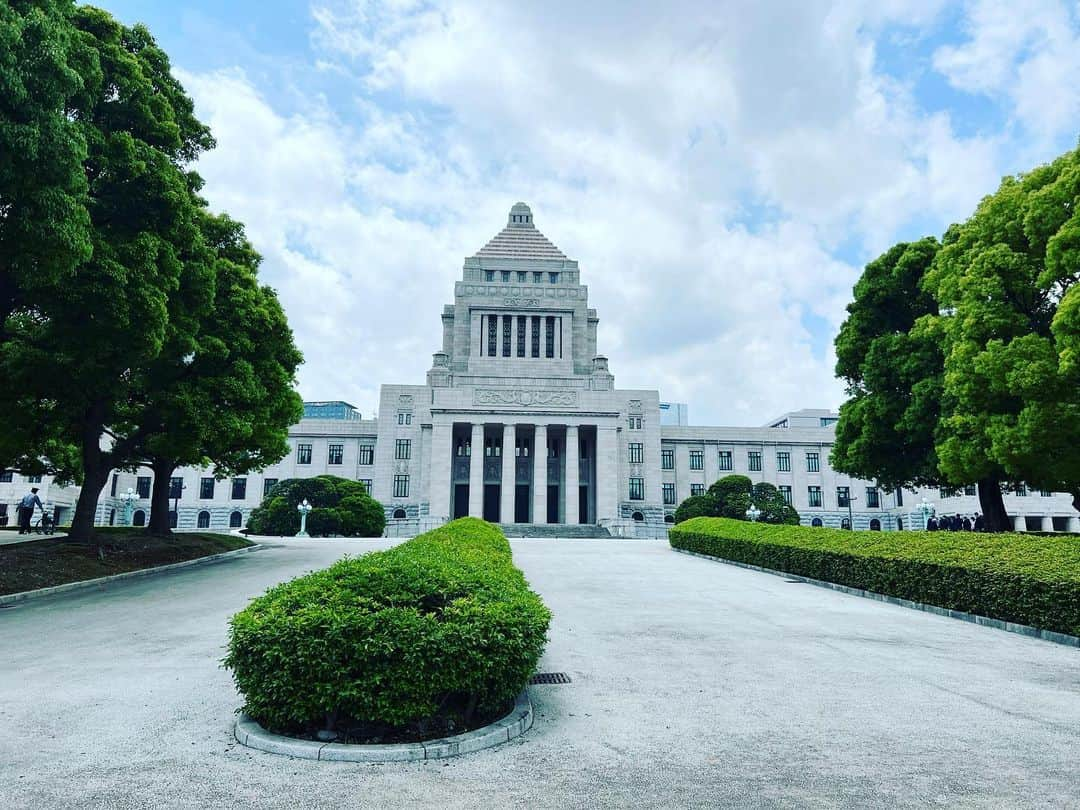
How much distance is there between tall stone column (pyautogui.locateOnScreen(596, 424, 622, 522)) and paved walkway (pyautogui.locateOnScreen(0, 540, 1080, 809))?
38.4m

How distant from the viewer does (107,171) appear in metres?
13.6

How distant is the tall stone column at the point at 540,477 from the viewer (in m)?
47.5

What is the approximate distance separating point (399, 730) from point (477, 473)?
43906mm

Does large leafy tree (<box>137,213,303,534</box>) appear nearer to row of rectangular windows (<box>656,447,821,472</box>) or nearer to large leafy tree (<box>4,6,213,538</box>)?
large leafy tree (<box>4,6,213,538</box>)

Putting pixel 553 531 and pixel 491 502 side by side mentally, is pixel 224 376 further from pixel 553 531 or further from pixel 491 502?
pixel 491 502

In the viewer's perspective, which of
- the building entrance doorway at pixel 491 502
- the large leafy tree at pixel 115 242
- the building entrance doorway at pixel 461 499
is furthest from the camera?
the building entrance doorway at pixel 491 502

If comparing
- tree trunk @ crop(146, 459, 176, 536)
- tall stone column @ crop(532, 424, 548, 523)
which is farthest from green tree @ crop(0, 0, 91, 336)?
tall stone column @ crop(532, 424, 548, 523)

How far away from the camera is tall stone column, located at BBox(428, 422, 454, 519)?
47719 mm

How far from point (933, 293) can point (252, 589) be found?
21.8 m

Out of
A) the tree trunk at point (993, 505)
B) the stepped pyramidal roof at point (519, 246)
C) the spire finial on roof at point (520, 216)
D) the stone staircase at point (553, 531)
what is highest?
the spire finial on roof at point (520, 216)

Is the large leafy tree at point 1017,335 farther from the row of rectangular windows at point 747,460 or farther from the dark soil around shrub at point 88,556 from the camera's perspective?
the row of rectangular windows at point 747,460

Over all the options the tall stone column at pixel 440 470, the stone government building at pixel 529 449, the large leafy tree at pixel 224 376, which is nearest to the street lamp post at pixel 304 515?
the stone government building at pixel 529 449

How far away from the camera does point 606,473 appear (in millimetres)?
49000

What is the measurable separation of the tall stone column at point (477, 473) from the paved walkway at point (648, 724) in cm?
3779
